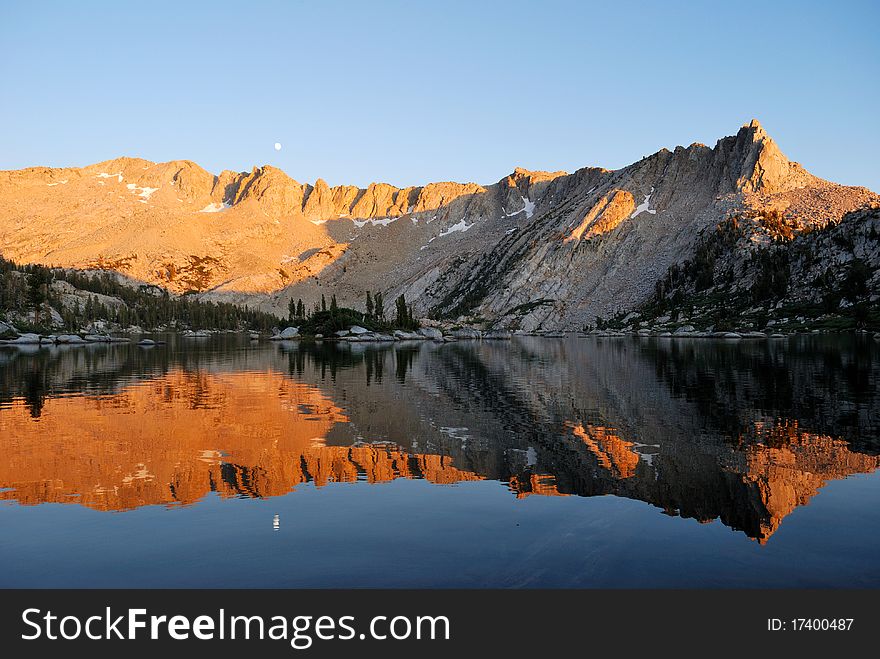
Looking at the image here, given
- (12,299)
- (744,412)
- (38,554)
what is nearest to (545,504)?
(38,554)

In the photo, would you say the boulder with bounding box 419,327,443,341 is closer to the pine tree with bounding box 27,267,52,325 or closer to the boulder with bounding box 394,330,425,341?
the boulder with bounding box 394,330,425,341

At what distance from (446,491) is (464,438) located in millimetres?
6688

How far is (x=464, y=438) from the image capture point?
2225 cm

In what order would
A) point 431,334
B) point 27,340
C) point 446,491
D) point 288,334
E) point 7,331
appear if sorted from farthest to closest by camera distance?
1. point 288,334
2. point 431,334
3. point 7,331
4. point 27,340
5. point 446,491

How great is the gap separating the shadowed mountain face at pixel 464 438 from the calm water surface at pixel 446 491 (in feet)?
0.40

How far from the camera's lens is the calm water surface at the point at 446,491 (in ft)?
34.6

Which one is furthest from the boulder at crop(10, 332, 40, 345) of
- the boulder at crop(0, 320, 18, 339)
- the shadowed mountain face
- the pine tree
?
the shadowed mountain face

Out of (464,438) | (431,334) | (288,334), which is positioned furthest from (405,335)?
(464,438)

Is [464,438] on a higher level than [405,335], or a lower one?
higher

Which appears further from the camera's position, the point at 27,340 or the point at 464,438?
the point at 27,340

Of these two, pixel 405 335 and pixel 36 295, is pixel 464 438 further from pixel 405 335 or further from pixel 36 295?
pixel 36 295

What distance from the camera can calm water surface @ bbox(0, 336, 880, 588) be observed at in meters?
10.5

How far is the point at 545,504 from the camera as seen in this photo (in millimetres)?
14266

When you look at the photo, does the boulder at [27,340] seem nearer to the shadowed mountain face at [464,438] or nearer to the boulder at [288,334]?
the boulder at [288,334]
